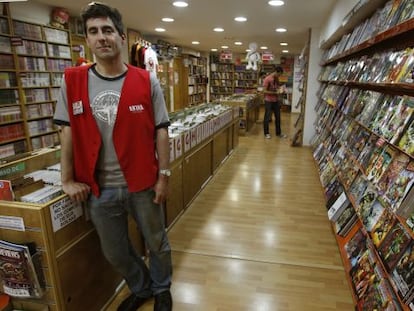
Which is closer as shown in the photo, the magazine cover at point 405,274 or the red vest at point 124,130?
the magazine cover at point 405,274

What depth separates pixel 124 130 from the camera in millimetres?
1444

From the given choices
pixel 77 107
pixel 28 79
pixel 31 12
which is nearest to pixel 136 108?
pixel 77 107

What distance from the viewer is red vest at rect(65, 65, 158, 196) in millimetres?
1428

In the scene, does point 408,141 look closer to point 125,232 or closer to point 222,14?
point 125,232

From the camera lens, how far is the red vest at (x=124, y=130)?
4.69ft

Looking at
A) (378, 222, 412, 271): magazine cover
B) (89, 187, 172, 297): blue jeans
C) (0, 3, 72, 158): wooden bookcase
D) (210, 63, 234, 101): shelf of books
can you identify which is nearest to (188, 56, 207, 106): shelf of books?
(210, 63, 234, 101): shelf of books

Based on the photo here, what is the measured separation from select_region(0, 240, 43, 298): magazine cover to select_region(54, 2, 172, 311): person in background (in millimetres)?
327

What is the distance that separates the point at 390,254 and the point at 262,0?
3716 mm

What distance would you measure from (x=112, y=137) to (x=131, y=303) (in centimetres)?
104

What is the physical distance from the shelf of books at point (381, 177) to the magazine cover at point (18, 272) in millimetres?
1619

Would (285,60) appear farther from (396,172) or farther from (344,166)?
(396,172)

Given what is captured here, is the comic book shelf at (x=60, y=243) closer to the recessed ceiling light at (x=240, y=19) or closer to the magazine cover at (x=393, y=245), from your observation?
the magazine cover at (x=393, y=245)

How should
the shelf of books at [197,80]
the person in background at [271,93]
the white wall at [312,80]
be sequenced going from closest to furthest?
the white wall at [312,80] < the person in background at [271,93] < the shelf of books at [197,80]

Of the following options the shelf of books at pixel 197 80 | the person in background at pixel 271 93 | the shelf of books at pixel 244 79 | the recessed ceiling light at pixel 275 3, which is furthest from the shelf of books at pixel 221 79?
the recessed ceiling light at pixel 275 3
